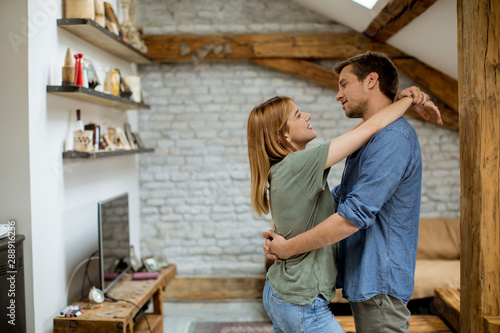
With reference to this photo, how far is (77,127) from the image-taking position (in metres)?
2.83

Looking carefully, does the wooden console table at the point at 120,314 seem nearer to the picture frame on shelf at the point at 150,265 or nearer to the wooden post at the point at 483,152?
the picture frame on shelf at the point at 150,265

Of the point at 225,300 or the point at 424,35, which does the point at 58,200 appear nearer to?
the point at 225,300

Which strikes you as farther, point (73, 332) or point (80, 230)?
point (80, 230)

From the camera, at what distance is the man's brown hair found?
1.65 meters

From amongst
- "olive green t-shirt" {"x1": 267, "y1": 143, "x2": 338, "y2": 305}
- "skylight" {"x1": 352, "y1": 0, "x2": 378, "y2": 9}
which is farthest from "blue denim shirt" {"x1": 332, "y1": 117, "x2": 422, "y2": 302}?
"skylight" {"x1": 352, "y1": 0, "x2": 378, "y2": 9}

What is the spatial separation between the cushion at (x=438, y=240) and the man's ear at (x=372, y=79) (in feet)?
9.07

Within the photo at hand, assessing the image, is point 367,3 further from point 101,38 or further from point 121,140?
point 121,140

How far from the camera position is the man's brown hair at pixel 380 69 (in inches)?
65.0

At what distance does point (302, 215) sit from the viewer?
1492 millimetres

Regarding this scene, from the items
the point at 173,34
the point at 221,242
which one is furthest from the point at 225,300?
the point at 173,34

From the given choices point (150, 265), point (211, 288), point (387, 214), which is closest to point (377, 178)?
point (387, 214)

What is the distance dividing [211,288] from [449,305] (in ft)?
7.92

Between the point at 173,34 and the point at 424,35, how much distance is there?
7.81 feet

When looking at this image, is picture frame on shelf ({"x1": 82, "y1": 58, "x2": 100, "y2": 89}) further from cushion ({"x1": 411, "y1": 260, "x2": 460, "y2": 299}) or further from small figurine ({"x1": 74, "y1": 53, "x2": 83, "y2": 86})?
cushion ({"x1": 411, "y1": 260, "x2": 460, "y2": 299})
